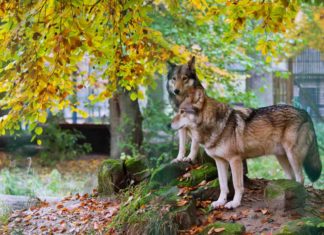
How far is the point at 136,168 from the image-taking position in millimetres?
8055

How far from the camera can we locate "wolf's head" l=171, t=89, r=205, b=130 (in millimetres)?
6250

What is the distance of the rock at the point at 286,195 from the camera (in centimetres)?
612

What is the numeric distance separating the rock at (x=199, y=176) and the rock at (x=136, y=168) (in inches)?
37.6

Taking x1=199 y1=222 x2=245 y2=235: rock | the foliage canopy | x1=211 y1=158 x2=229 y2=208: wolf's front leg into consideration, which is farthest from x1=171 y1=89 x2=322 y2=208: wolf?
the foliage canopy

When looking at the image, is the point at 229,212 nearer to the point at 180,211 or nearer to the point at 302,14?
the point at 180,211

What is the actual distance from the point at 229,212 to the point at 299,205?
2.60ft

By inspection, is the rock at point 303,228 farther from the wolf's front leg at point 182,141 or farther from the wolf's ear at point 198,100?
the wolf's front leg at point 182,141

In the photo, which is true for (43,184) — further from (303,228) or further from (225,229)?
(303,228)

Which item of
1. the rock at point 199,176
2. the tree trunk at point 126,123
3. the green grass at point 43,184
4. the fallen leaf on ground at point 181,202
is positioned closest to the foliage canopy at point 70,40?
the rock at point 199,176

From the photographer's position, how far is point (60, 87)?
24.9 feet

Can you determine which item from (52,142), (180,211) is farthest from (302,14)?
(180,211)

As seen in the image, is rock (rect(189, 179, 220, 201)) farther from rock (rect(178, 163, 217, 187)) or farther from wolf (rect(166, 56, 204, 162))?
wolf (rect(166, 56, 204, 162))

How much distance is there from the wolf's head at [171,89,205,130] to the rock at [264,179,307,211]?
113 centimetres

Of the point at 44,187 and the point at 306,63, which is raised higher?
the point at 306,63
